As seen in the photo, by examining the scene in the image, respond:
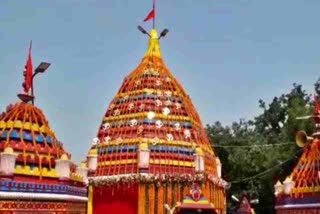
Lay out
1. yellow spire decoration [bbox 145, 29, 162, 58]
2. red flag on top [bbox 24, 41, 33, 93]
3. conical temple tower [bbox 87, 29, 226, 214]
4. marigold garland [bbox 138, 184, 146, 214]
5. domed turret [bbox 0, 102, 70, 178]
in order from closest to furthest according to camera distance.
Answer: domed turret [bbox 0, 102, 70, 178]
red flag on top [bbox 24, 41, 33, 93]
marigold garland [bbox 138, 184, 146, 214]
conical temple tower [bbox 87, 29, 226, 214]
yellow spire decoration [bbox 145, 29, 162, 58]

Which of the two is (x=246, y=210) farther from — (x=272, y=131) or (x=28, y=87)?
(x=272, y=131)

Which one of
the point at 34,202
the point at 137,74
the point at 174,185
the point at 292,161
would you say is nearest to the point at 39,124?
the point at 34,202

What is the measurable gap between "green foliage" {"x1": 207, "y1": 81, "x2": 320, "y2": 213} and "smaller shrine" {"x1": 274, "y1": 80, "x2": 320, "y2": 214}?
38.4 feet

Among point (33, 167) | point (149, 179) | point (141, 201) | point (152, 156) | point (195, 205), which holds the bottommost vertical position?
point (195, 205)

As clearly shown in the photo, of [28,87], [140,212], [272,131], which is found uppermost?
[272,131]

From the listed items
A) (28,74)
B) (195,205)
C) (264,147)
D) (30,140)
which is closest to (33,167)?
(30,140)

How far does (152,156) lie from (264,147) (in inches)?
494

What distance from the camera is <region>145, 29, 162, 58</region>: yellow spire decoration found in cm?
3216

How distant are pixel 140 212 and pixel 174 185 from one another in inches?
83.3

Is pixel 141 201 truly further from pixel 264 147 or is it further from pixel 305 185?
pixel 264 147

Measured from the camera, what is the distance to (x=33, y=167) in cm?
1444

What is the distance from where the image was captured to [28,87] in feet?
53.5

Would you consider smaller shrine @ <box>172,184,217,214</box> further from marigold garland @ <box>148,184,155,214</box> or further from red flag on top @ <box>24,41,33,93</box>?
red flag on top @ <box>24,41,33,93</box>

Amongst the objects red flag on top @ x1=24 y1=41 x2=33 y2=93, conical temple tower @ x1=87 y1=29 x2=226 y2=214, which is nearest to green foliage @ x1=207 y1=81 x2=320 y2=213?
conical temple tower @ x1=87 y1=29 x2=226 y2=214
